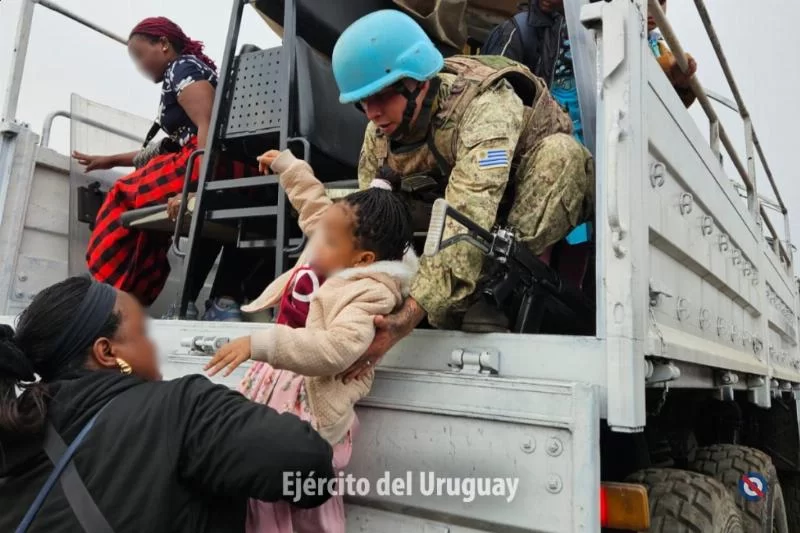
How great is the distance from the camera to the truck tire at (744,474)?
2119 mm

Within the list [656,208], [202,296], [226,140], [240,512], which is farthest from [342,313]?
[202,296]

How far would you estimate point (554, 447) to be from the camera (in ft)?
3.65

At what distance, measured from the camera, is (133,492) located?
3.28 ft

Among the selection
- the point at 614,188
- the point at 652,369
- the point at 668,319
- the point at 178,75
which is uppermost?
the point at 178,75

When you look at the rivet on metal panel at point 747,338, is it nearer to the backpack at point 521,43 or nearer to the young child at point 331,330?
the backpack at point 521,43

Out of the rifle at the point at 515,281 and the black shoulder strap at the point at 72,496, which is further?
the rifle at the point at 515,281

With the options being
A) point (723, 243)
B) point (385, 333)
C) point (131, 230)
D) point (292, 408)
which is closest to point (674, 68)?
point (723, 243)

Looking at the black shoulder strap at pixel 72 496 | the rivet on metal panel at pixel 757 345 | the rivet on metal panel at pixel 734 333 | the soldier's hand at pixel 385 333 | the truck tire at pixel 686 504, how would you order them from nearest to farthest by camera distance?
the black shoulder strap at pixel 72 496, the soldier's hand at pixel 385 333, the truck tire at pixel 686 504, the rivet on metal panel at pixel 734 333, the rivet on metal panel at pixel 757 345

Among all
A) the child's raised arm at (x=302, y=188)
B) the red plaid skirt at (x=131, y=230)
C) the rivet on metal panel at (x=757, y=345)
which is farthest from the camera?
the rivet on metal panel at (x=757, y=345)

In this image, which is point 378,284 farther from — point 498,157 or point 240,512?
point 240,512

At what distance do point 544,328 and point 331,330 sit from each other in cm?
70

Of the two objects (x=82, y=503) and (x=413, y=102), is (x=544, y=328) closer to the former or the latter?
(x=413, y=102)

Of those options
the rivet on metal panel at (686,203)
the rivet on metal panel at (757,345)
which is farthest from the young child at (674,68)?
the rivet on metal panel at (757,345)

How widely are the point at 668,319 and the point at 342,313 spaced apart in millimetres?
796
